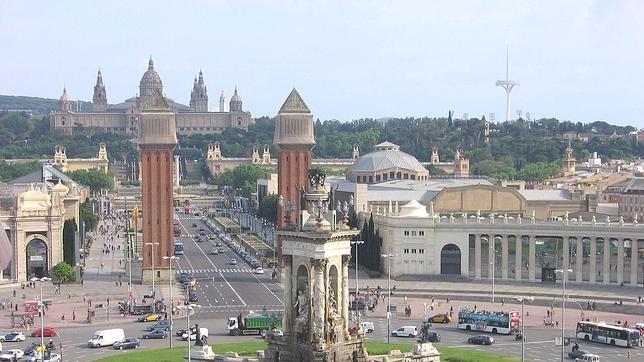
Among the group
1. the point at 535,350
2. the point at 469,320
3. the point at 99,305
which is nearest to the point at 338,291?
the point at 535,350

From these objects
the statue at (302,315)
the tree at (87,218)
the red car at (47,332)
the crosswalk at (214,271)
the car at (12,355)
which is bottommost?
the crosswalk at (214,271)

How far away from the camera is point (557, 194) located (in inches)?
5625

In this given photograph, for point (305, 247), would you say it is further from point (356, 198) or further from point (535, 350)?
point (356, 198)

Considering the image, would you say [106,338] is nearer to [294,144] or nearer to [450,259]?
[294,144]

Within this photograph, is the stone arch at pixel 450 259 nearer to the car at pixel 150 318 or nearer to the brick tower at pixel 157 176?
the brick tower at pixel 157 176

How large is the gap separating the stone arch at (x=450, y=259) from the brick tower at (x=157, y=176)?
2726 centimetres

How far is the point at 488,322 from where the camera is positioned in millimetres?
80188

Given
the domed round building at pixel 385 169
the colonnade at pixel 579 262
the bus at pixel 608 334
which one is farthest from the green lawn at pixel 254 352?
the domed round building at pixel 385 169

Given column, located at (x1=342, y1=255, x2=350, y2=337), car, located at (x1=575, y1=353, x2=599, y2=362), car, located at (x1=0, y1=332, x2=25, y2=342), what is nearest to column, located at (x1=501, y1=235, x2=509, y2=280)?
car, located at (x1=575, y1=353, x2=599, y2=362)

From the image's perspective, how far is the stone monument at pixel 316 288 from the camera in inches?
2028

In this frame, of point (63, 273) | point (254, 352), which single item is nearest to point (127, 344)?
point (254, 352)

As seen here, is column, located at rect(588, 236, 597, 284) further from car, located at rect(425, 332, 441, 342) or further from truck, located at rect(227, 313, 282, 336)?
truck, located at rect(227, 313, 282, 336)

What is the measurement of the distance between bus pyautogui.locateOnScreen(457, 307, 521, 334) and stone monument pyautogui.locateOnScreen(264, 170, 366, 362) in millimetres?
28519

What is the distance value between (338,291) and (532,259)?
58304 mm
